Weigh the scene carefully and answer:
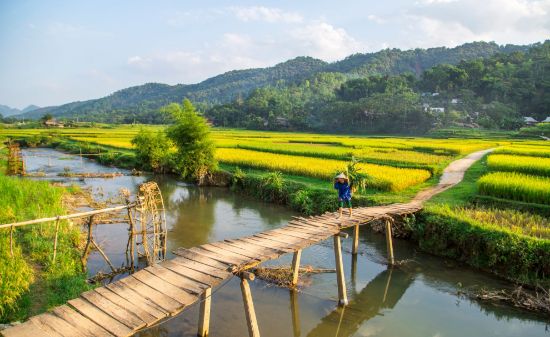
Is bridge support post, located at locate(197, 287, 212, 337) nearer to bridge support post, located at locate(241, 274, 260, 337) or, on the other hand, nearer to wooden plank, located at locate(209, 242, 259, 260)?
bridge support post, located at locate(241, 274, 260, 337)

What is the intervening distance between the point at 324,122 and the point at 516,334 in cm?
6053

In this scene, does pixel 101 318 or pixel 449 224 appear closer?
pixel 101 318

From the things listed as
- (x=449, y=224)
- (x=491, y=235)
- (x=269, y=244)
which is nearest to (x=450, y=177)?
(x=449, y=224)

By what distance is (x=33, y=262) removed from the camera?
8.77 metres

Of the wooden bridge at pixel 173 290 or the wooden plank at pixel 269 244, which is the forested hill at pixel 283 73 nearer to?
the wooden plank at pixel 269 244

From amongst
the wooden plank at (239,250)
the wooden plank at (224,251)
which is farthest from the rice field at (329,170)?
the wooden plank at (224,251)

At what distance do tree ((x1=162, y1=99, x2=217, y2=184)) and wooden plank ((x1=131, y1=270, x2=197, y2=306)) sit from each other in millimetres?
15744

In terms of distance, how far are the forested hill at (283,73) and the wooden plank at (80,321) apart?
89231 mm

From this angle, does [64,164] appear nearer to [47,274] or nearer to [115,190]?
[115,190]

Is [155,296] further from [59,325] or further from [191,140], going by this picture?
[191,140]

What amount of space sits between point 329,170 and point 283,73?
6327 inches

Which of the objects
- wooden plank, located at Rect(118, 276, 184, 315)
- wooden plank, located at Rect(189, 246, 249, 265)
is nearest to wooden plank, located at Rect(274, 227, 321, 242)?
wooden plank, located at Rect(189, 246, 249, 265)

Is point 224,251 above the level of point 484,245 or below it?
above

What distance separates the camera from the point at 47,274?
26.8 feet
